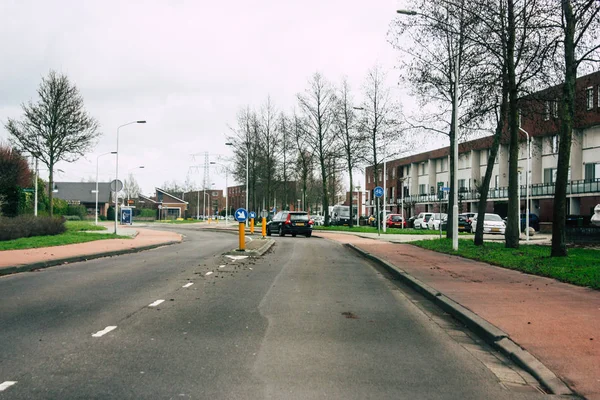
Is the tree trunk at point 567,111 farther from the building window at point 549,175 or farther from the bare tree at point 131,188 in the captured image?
the bare tree at point 131,188

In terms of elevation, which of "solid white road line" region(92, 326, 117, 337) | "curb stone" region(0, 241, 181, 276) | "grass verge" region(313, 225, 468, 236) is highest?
"solid white road line" region(92, 326, 117, 337)

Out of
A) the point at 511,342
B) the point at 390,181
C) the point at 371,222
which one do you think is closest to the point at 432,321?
the point at 511,342

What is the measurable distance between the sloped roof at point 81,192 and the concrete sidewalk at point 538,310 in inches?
3721

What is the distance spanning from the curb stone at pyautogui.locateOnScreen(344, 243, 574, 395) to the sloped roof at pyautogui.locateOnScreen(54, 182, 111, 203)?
9762 centimetres

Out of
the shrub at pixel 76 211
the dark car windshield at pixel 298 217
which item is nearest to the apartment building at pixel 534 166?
the dark car windshield at pixel 298 217

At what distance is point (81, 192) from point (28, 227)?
80866 mm

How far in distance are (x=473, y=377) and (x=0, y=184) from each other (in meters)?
33.1

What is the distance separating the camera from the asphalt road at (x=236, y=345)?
4.59m

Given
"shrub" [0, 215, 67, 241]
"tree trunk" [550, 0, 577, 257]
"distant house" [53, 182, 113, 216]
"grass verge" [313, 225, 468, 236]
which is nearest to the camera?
"tree trunk" [550, 0, 577, 257]

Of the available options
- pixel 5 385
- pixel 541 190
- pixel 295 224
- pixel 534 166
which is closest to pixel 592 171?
pixel 541 190

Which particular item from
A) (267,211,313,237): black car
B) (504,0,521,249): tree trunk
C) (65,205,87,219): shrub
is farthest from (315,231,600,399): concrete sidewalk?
(65,205,87,219): shrub

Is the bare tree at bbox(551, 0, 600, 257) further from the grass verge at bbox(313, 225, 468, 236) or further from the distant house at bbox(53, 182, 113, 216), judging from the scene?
the distant house at bbox(53, 182, 113, 216)

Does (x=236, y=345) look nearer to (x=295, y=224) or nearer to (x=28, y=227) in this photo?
(x=28, y=227)

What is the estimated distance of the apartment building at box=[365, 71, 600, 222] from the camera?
20.2 metres
